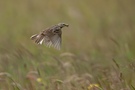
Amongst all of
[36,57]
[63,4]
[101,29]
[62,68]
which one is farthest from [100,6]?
[62,68]

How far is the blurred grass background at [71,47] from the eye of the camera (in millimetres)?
6441

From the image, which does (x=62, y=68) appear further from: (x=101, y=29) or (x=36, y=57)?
(x=101, y=29)

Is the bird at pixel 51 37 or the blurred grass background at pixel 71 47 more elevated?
the blurred grass background at pixel 71 47

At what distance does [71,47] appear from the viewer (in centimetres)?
946

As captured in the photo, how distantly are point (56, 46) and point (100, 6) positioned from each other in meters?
6.41

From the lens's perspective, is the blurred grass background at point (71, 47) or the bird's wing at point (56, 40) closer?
the bird's wing at point (56, 40)

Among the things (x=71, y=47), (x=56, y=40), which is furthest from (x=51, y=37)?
(x=71, y=47)

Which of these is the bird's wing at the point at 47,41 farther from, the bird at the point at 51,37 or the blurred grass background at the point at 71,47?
the blurred grass background at the point at 71,47

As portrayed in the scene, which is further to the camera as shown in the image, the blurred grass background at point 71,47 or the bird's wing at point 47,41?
the blurred grass background at point 71,47

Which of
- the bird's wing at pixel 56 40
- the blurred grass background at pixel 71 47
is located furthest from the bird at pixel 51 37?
the blurred grass background at pixel 71 47

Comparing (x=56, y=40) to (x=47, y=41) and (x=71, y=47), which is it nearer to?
(x=47, y=41)

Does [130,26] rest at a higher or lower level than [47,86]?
higher

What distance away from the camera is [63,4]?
40.4ft

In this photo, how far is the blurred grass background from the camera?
21.1 feet
